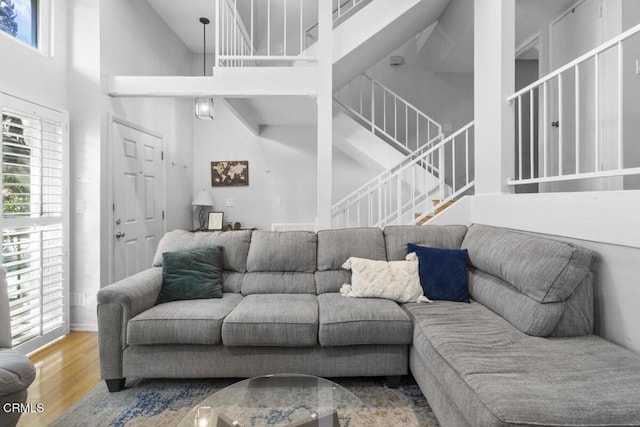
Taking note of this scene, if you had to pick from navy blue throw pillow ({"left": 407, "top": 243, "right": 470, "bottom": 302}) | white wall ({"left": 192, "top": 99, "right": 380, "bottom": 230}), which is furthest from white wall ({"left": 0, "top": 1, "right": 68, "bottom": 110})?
navy blue throw pillow ({"left": 407, "top": 243, "right": 470, "bottom": 302})

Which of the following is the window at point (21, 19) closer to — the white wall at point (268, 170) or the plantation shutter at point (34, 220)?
the plantation shutter at point (34, 220)

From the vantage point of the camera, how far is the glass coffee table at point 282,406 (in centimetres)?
131

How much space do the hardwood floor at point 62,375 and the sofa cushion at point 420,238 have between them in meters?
2.14

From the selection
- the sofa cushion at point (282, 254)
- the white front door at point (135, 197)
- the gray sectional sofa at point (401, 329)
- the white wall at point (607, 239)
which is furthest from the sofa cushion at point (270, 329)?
the white front door at point (135, 197)

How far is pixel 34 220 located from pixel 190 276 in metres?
1.34

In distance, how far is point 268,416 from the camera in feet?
4.42

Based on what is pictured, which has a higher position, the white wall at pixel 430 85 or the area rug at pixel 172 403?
A: the white wall at pixel 430 85

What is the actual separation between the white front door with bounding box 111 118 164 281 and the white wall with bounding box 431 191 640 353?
139 inches

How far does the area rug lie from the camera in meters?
1.89

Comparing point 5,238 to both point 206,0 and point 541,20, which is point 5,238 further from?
point 541,20

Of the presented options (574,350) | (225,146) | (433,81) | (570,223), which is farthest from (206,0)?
(574,350)

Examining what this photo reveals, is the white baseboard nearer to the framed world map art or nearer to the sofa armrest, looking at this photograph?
the sofa armrest

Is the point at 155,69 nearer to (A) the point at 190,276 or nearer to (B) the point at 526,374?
(A) the point at 190,276

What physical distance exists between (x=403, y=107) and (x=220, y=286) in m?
4.28
